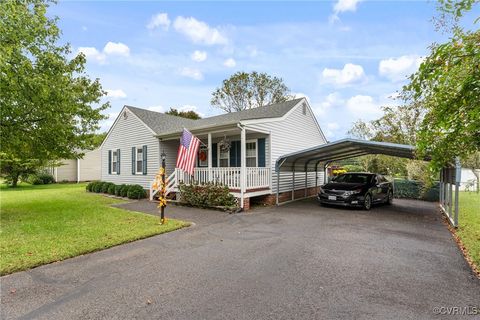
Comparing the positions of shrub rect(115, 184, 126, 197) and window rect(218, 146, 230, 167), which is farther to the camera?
shrub rect(115, 184, 126, 197)

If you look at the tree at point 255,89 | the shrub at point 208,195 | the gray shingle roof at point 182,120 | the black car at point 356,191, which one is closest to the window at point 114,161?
the gray shingle roof at point 182,120

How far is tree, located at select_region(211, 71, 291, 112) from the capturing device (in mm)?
32781

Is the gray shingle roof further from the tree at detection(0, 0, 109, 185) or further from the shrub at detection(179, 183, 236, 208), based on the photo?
the tree at detection(0, 0, 109, 185)

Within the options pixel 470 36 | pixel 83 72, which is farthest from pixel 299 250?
pixel 83 72

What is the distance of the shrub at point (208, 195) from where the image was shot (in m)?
10.5

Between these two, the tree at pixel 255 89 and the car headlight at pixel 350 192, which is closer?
the car headlight at pixel 350 192

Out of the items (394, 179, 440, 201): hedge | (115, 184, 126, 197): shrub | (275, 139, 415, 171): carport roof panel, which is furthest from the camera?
(115, 184, 126, 197): shrub

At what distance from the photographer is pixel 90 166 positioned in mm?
27297

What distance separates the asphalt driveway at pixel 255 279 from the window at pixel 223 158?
698 centimetres

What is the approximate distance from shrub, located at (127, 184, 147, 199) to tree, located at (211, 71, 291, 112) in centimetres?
2147

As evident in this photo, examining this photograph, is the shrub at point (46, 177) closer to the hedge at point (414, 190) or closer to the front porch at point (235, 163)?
the front porch at point (235, 163)

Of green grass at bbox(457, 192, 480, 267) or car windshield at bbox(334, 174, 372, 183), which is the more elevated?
car windshield at bbox(334, 174, 372, 183)

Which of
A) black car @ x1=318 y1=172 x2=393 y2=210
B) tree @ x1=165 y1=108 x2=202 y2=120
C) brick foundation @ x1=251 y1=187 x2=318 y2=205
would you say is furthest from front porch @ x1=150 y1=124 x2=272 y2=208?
tree @ x1=165 y1=108 x2=202 y2=120

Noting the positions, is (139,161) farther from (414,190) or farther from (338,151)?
(414,190)
